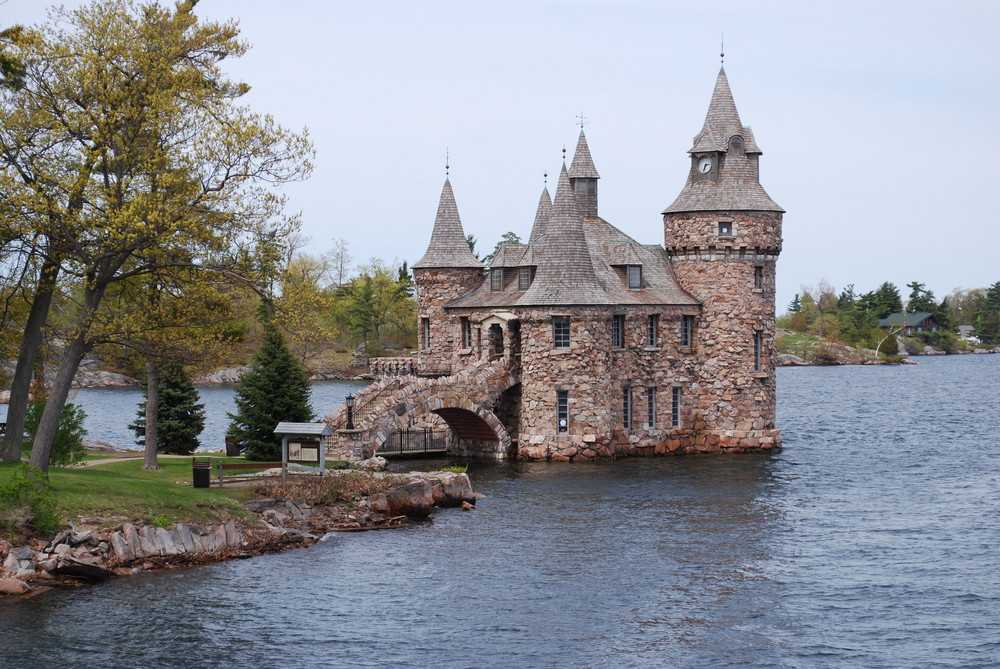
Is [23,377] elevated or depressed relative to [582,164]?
depressed

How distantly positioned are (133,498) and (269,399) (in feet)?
48.1

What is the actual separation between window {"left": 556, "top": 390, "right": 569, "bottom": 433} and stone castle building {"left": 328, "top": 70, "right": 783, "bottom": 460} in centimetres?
7

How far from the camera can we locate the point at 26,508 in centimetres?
3166

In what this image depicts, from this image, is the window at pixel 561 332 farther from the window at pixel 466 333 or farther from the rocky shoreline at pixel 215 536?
the rocky shoreline at pixel 215 536

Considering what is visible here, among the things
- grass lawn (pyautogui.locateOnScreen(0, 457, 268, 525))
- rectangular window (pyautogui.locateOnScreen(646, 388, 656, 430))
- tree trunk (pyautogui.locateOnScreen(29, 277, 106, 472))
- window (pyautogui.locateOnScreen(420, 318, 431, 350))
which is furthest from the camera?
window (pyautogui.locateOnScreen(420, 318, 431, 350))

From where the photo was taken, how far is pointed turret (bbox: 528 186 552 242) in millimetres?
64312

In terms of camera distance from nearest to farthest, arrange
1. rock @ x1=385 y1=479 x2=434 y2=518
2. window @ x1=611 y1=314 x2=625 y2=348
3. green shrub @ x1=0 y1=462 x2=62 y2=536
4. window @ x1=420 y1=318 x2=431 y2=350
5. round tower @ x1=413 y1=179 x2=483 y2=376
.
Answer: green shrub @ x1=0 y1=462 x2=62 y2=536 → rock @ x1=385 y1=479 x2=434 y2=518 → window @ x1=611 y1=314 x2=625 y2=348 → round tower @ x1=413 y1=179 x2=483 y2=376 → window @ x1=420 y1=318 x2=431 y2=350

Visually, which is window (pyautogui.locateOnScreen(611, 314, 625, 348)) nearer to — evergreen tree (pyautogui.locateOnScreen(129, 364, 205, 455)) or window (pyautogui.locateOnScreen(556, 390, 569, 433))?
window (pyautogui.locateOnScreen(556, 390, 569, 433))

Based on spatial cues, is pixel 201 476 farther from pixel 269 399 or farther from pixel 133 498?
pixel 269 399

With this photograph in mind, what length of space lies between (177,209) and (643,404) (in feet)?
92.9

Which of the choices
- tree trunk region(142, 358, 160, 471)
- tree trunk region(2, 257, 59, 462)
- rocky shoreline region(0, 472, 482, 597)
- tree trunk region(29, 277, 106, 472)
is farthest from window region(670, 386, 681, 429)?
tree trunk region(2, 257, 59, 462)

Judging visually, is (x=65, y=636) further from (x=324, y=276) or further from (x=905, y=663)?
(x=324, y=276)

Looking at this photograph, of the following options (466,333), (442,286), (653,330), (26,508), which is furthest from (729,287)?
(26,508)

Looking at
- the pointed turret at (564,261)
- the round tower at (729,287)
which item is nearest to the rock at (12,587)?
the pointed turret at (564,261)
